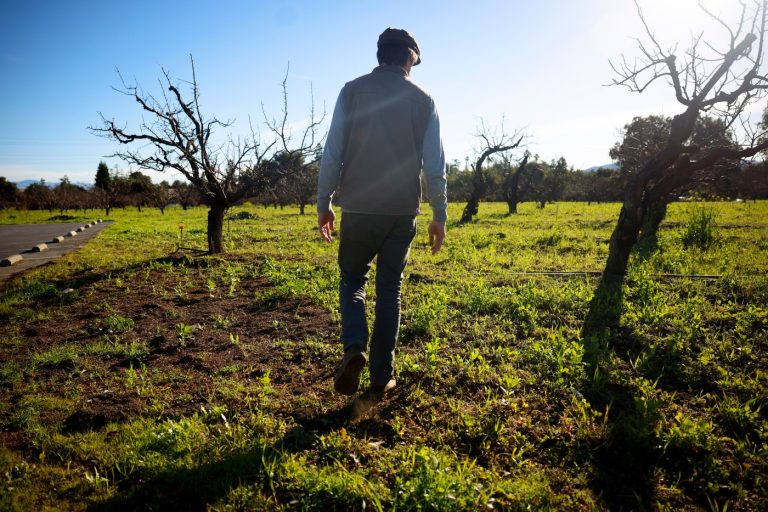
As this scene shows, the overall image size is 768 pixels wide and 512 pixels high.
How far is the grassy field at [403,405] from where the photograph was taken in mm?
2268

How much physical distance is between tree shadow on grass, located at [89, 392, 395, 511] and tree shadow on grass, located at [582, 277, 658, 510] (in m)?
1.34

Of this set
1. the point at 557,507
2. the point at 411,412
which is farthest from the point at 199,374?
the point at 557,507

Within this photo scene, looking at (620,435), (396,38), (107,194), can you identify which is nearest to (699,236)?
(620,435)

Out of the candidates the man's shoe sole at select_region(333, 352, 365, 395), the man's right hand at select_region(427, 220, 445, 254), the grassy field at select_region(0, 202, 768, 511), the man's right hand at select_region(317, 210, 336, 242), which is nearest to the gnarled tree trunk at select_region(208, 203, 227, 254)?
the grassy field at select_region(0, 202, 768, 511)

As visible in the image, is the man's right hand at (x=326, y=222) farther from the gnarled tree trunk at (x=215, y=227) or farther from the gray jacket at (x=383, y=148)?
the gnarled tree trunk at (x=215, y=227)

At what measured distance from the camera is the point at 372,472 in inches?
94.5

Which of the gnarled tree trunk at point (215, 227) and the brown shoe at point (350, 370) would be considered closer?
the brown shoe at point (350, 370)

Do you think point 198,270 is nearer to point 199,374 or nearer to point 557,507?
point 199,374

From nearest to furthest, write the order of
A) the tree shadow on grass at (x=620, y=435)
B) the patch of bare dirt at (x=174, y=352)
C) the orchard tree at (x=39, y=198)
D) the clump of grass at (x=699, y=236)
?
the tree shadow on grass at (x=620, y=435)
the patch of bare dirt at (x=174, y=352)
the clump of grass at (x=699, y=236)
the orchard tree at (x=39, y=198)

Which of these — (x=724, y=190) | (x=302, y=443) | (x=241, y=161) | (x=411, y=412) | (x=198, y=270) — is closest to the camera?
(x=302, y=443)

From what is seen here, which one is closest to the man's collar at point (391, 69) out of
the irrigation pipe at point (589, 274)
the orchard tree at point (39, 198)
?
the irrigation pipe at point (589, 274)

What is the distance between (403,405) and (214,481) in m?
1.41

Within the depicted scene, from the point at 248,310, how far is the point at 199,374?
206 centimetres

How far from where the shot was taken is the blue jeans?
3008mm
